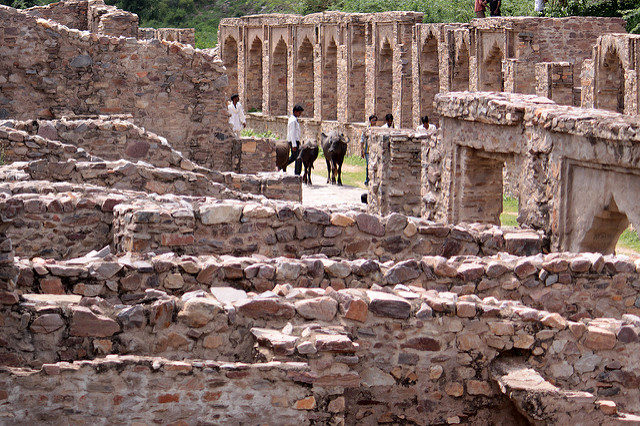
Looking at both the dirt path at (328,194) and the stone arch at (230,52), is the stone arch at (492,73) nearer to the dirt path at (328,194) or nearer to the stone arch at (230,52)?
the dirt path at (328,194)

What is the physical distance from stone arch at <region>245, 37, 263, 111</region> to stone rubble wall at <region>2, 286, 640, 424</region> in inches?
1386

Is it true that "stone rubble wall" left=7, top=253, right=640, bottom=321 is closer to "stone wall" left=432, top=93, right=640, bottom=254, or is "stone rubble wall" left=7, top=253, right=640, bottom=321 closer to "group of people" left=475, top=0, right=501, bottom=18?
"stone wall" left=432, top=93, right=640, bottom=254

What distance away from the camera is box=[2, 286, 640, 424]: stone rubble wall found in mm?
5910

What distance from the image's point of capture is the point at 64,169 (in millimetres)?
11305

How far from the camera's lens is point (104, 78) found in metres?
16.9

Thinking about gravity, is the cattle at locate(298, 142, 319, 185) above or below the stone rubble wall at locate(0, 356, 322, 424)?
below

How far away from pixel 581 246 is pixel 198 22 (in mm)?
45531

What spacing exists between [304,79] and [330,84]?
77.6 inches

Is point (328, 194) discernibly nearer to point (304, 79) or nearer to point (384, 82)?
point (384, 82)

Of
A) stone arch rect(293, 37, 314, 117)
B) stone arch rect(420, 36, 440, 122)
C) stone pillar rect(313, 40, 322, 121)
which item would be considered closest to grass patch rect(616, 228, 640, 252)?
stone arch rect(420, 36, 440, 122)

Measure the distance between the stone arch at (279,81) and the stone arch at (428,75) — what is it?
9.77 metres

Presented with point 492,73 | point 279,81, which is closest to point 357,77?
point 279,81

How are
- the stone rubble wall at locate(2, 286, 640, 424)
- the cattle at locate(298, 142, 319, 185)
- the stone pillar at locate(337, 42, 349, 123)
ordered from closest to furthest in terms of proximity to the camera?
the stone rubble wall at locate(2, 286, 640, 424) → the cattle at locate(298, 142, 319, 185) → the stone pillar at locate(337, 42, 349, 123)

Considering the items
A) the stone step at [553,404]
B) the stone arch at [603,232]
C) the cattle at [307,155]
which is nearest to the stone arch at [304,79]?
the cattle at [307,155]
